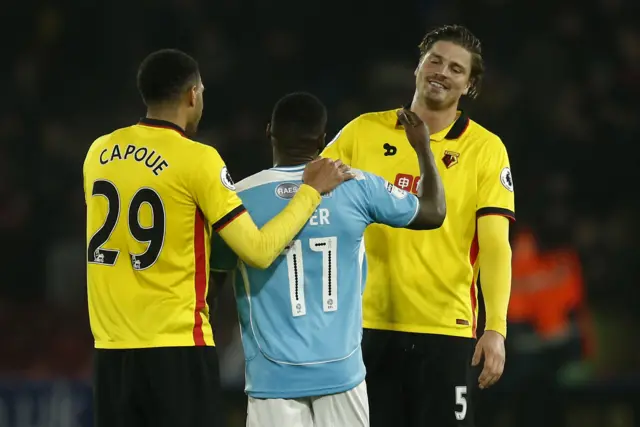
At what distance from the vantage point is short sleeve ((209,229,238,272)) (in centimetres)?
388

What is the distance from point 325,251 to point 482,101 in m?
6.38

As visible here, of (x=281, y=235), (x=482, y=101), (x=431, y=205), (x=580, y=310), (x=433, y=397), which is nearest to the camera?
(x=281, y=235)

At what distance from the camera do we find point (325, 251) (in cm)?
384

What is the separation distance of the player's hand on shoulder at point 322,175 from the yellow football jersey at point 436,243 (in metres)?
0.66

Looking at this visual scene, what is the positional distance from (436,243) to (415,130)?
485 mm

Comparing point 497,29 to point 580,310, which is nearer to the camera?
point 580,310

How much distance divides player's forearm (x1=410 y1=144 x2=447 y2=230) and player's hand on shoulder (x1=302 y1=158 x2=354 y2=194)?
34cm

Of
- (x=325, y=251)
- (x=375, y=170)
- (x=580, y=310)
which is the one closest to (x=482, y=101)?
(x=580, y=310)

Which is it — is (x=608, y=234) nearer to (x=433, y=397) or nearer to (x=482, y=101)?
(x=482, y=101)

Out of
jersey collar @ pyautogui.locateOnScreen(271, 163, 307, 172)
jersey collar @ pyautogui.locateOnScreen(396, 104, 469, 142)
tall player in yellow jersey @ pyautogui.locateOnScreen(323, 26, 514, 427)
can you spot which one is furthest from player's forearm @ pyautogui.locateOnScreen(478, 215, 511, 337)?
jersey collar @ pyautogui.locateOnScreen(271, 163, 307, 172)

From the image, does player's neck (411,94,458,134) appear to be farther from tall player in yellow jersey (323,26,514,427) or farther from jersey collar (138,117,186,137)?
jersey collar (138,117,186,137)

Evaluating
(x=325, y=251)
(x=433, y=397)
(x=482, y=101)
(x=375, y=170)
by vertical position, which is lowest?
(x=433, y=397)

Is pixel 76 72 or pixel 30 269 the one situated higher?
pixel 76 72

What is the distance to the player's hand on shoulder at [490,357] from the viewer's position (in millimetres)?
4188
